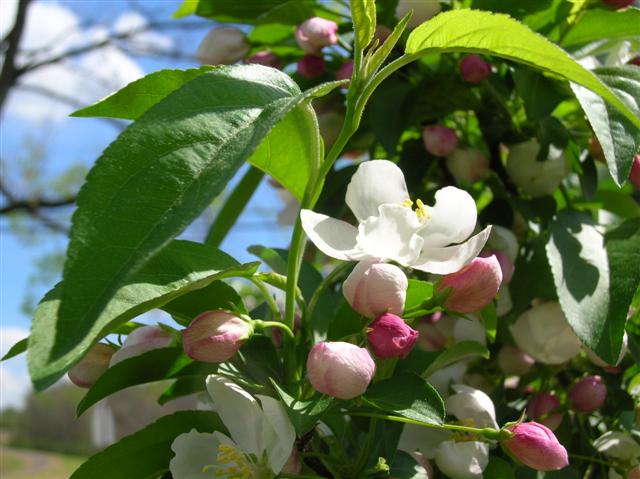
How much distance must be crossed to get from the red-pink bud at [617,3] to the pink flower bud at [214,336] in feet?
1.57

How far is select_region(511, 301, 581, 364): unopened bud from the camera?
0.68m

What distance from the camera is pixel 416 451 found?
62 cm

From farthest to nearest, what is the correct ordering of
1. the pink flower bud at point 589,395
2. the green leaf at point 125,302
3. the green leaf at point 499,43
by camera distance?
the pink flower bud at point 589,395, the green leaf at point 499,43, the green leaf at point 125,302

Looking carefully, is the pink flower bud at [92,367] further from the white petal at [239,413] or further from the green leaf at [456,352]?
the green leaf at [456,352]

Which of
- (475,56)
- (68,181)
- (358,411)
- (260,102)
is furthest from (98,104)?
(68,181)

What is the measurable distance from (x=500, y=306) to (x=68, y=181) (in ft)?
14.9

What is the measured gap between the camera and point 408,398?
18.9 inches

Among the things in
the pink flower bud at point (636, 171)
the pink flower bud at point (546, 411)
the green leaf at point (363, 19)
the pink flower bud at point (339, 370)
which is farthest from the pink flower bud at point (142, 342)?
the pink flower bud at point (636, 171)

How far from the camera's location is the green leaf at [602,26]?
74 cm

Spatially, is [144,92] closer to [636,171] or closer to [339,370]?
[339,370]

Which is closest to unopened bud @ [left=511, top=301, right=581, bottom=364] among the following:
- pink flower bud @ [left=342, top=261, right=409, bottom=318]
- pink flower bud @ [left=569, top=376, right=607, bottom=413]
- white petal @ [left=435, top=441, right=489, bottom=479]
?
pink flower bud @ [left=569, top=376, right=607, bottom=413]

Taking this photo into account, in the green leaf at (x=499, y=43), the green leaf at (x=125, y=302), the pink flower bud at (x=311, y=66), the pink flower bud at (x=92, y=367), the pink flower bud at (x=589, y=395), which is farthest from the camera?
the pink flower bud at (x=311, y=66)

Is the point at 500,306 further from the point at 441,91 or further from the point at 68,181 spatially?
the point at 68,181

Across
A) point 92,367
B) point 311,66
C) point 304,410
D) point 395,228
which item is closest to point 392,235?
point 395,228
